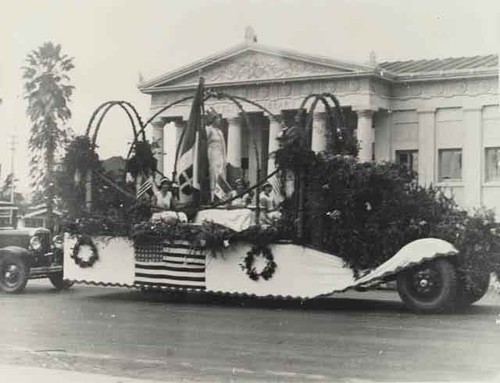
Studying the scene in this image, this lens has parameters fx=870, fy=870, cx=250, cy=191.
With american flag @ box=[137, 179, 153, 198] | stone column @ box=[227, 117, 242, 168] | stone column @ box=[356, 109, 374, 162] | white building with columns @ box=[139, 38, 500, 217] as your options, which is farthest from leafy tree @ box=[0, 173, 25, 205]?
american flag @ box=[137, 179, 153, 198]

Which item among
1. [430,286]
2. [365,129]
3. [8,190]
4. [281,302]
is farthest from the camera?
[8,190]

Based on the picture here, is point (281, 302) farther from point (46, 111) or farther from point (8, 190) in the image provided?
point (8, 190)

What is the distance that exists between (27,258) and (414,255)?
324 inches

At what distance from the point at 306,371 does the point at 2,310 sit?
686 cm

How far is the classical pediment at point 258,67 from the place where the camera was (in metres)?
34.2

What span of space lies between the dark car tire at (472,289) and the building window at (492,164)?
1776 centimetres

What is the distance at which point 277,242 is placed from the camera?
44.9 ft

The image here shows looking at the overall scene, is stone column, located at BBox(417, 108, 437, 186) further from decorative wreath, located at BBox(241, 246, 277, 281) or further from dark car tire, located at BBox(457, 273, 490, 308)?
decorative wreath, located at BBox(241, 246, 277, 281)

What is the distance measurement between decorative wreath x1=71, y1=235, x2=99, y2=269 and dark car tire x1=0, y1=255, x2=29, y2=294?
6.72ft

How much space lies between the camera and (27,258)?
17219mm

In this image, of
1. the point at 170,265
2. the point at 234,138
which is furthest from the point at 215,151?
the point at 234,138

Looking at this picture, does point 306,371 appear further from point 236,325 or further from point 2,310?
point 2,310

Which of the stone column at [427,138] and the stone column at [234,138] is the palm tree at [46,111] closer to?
the stone column at [234,138]

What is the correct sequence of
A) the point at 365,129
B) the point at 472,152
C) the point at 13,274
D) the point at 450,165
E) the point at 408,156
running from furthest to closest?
the point at 408,156 → the point at 365,129 → the point at 450,165 → the point at 472,152 → the point at 13,274
